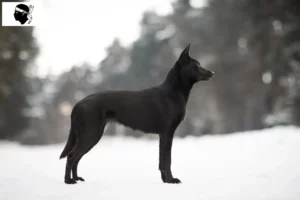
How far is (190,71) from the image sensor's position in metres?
2.72

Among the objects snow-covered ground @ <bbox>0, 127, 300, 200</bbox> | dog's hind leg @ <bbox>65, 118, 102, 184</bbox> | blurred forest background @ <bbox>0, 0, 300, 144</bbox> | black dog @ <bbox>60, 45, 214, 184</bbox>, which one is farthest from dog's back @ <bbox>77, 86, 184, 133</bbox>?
blurred forest background @ <bbox>0, 0, 300, 144</bbox>

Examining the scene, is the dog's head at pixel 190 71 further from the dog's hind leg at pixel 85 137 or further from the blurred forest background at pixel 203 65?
the blurred forest background at pixel 203 65

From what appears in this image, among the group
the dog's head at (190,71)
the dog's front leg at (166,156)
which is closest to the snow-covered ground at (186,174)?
the dog's front leg at (166,156)

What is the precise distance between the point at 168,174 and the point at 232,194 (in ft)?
1.73

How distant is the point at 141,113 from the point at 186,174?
0.77m

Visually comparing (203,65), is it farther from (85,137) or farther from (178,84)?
(85,137)

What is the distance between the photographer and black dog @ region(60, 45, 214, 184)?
8.43 ft

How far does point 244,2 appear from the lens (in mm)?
9102

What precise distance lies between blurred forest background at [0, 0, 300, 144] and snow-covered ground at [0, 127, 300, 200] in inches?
179

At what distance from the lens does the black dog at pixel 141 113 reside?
8.43 ft

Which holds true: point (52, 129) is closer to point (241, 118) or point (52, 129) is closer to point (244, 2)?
point (241, 118)

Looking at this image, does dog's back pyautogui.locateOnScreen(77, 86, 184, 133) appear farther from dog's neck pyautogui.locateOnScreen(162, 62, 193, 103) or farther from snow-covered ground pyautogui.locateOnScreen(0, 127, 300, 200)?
snow-covered ground pyautogui.locateOnScreen(0, 127, 300, 200)

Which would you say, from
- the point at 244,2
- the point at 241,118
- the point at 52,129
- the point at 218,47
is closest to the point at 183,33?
the point at 218,47

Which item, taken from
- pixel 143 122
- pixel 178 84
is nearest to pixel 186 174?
pixel 143 122
